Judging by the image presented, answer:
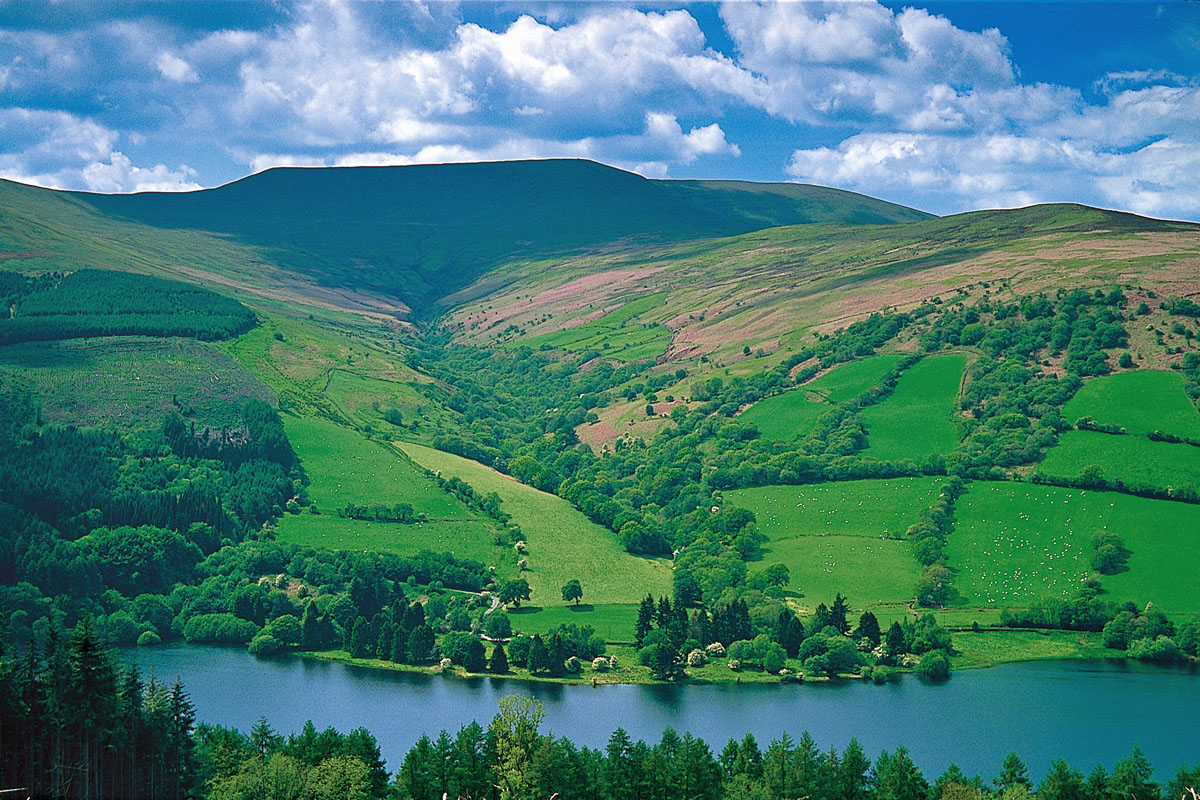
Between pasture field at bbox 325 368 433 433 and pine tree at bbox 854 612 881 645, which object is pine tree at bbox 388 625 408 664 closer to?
pine tree at bbox 854 612 881 645

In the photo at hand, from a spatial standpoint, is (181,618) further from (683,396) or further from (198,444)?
(683,396)

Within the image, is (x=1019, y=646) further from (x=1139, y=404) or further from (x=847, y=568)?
(x=1139, y=404)

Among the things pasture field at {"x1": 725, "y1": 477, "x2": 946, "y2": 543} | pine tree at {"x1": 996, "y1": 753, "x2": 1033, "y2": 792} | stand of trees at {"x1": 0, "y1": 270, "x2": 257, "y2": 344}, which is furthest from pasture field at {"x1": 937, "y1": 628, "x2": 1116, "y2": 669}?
stand of trees at {"x1": 0, "y1": 270, "x2": 257, "y2": 344}

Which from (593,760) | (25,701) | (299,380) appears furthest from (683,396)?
(25,701)

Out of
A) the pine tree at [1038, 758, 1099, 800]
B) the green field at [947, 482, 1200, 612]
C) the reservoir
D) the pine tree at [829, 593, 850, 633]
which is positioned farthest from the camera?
the green field at [947, 482, 1200, 612]

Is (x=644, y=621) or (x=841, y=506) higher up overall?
(x=841, y=506)

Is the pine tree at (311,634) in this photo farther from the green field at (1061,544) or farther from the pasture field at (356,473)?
the green field at (1061,544)

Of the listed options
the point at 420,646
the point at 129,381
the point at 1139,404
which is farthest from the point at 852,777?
the point at 129,381
